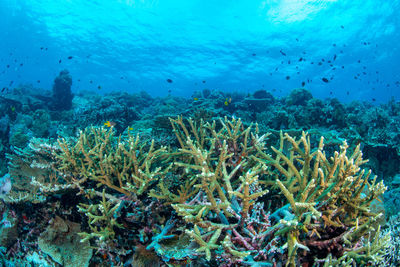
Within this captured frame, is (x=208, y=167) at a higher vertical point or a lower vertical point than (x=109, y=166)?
higher

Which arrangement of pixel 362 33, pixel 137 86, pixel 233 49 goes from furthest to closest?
pixel 137 86 < pixel 233 49 < pixel 362 33

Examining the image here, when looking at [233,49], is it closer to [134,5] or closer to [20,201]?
[134,5]

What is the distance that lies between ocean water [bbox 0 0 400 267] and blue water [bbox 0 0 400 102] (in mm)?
265

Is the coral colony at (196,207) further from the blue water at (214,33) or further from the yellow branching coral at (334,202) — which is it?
the blue water at (214,33)

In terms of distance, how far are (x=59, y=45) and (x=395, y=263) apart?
51.7m

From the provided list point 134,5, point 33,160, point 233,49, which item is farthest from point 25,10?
point 33,160

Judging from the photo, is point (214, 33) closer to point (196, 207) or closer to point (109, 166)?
point (109, 166)

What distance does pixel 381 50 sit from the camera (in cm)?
3366

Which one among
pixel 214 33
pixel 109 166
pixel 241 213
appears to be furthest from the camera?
pixel 214 33

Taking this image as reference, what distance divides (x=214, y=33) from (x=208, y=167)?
29707 millimetres

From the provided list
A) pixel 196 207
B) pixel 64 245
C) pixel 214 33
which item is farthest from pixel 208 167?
pixel 214 33

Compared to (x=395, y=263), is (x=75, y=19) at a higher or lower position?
higher

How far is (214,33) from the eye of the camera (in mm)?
28562

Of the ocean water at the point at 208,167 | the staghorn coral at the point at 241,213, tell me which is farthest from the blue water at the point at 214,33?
the staghorn coral at the point at 241,213
